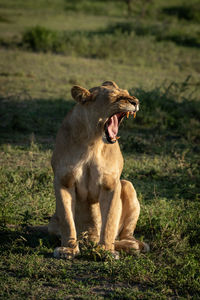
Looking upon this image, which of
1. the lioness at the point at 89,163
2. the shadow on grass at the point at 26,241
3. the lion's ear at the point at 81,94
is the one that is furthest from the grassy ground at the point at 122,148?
the lion's ear at the point at 81,94

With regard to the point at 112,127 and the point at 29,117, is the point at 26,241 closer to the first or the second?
the point at 112,127

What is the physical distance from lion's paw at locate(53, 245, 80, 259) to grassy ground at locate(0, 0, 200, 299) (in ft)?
0.17

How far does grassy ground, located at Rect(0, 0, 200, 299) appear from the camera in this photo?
12.1 ft

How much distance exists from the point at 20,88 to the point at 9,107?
1489mm

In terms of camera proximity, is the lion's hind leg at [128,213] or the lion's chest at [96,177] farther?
the lion's hind leg at [128,213]

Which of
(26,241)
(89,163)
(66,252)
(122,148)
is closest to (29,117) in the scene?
(122,148)

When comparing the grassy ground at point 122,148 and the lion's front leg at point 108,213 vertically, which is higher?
the lion's front leg at point 108,213

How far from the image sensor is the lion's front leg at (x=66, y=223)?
13.0 ft

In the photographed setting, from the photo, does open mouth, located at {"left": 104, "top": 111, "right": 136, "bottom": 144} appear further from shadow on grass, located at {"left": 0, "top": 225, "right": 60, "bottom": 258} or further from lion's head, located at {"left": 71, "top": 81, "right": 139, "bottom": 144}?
shadow on grass, located at {"left": 0, "top": 225, "right": 60, "bottom": 258}

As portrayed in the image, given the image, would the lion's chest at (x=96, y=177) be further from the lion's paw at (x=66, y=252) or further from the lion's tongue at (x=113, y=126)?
the lion's paw at (x=66, y=252)

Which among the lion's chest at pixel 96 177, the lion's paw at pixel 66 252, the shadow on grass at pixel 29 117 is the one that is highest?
the lion's chest at pixel 96 177

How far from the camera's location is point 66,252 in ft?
13.0

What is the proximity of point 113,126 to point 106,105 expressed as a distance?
0.67 feet

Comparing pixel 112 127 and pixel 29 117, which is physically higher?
pixel 112 127
